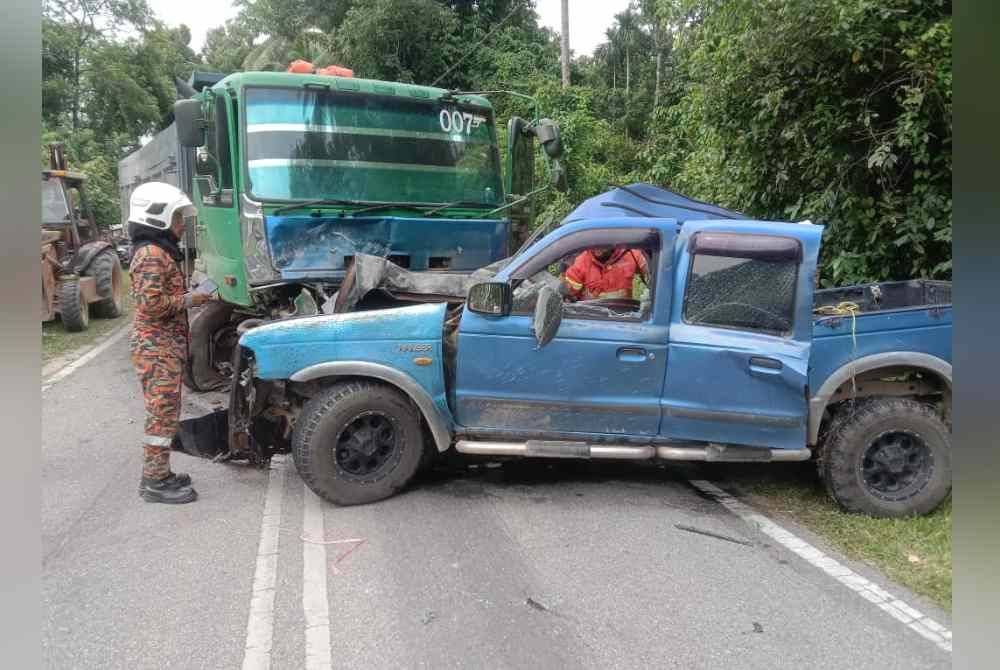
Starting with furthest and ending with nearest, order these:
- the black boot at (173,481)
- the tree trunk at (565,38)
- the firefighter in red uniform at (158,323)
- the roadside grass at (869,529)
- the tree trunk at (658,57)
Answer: the tree trunk at (658,57), the tree trunk at (565,38), the black boot at (173,481), the firefighter in red uniform at (158,323), the roadside grass at (869,529)

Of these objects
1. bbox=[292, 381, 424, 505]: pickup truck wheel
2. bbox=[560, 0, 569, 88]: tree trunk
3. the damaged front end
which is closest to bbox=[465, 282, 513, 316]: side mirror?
bbox=[292, 381, 424, 505]: pickup truck wheel

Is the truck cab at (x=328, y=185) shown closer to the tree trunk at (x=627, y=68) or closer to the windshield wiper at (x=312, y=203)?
the windshield wiper at (x=312, y=203)

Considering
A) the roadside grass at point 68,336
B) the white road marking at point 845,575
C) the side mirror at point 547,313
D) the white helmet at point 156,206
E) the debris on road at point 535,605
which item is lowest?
the white road marking at point 845,575

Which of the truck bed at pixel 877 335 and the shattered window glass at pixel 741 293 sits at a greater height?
the shattered window glass at pixel 741 293

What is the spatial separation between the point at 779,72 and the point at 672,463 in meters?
3.53

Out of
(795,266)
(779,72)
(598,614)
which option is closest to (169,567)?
(598,614)

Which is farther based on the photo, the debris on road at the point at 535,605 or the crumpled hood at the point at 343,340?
the crumpled hood at the point at 343,340

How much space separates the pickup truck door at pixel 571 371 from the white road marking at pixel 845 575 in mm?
796

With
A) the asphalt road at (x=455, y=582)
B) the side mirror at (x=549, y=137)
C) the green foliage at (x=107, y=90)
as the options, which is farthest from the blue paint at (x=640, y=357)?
the green foliage at (x=107, y=90)

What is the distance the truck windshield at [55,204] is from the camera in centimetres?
1156

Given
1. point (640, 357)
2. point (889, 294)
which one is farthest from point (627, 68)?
point (640, 357)
